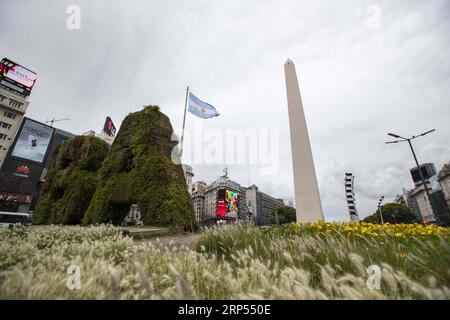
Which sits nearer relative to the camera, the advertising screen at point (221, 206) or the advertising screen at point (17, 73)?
the advertising screen at point (17, 73)

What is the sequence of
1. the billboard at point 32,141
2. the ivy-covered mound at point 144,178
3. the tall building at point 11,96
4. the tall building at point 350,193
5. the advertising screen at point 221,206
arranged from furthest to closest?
the advertising screen at point 221,206
the tall building at point 11,96
the billboard at point 32,141
the tall building at point 350,193
the ivy-covered mound at point 144,178

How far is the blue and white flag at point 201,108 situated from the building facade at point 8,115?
197ft

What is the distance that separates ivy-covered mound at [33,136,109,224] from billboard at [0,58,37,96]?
52.4 m

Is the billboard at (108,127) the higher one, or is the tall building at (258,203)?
the billboard at (108,127)

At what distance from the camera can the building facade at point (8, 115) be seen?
51594mm

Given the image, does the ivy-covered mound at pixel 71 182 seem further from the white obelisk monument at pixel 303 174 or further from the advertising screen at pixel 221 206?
the advertising screen at pixel 221 206

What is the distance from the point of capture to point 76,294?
1.94 meters

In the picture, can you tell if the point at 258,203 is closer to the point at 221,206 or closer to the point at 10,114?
the point at 221,206

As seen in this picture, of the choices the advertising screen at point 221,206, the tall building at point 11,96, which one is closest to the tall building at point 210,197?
the advertising screen at point 221,206

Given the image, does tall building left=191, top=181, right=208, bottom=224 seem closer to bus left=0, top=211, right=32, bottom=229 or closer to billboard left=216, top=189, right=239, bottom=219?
→ billboard left=216, top=189, right=239, bottom=219
